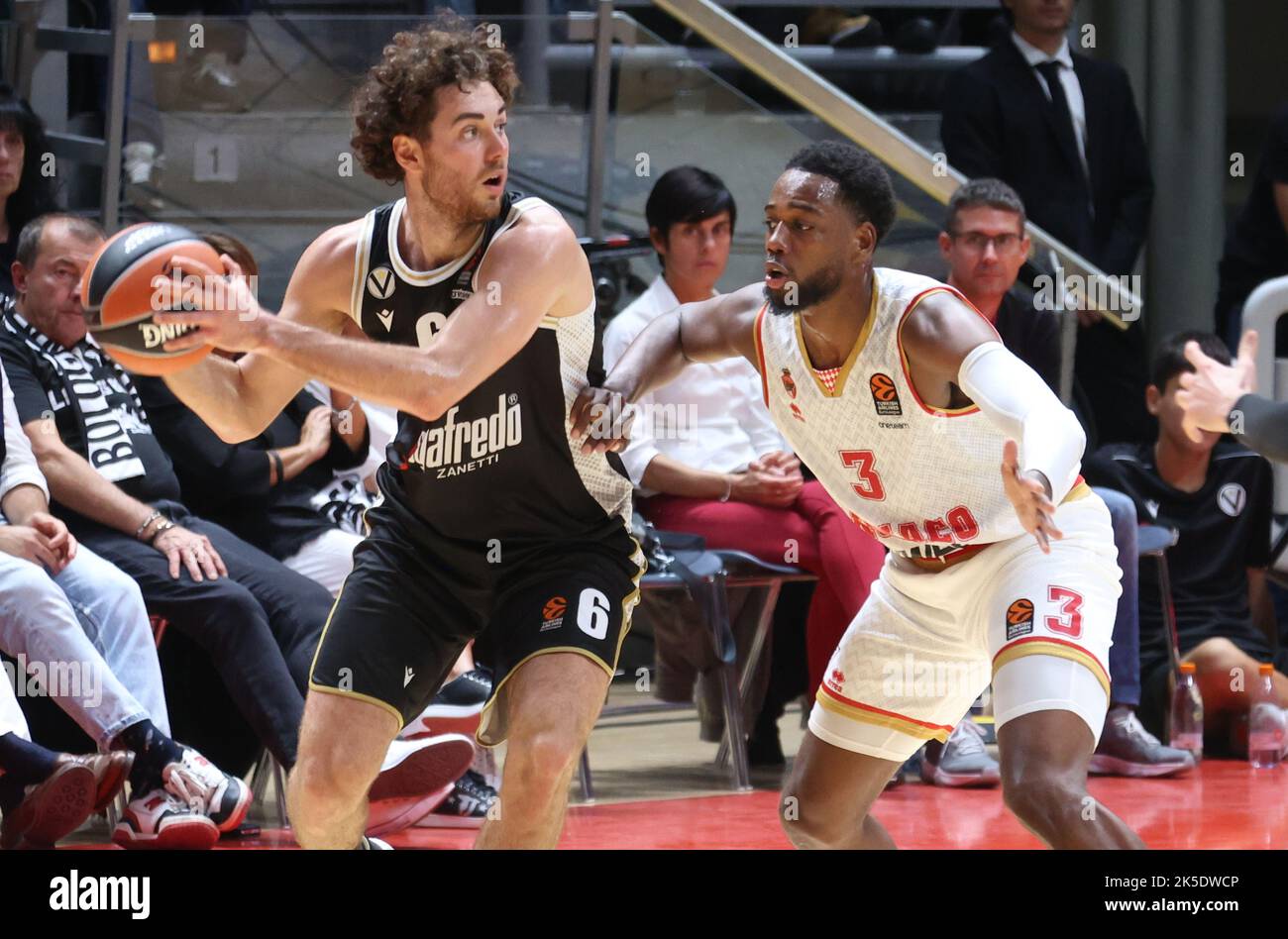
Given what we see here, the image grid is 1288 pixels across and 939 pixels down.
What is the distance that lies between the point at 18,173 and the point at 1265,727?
4.65 meters

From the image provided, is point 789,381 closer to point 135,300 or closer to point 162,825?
point 135,300

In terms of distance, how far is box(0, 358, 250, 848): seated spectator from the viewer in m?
4.59

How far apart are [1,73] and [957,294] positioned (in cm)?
396

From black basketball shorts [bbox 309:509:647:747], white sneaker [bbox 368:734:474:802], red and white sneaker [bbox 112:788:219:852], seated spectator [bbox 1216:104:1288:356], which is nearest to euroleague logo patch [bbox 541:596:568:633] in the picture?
black basketball shorts [bbox 309:509:647:747]

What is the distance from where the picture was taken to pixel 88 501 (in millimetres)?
5070

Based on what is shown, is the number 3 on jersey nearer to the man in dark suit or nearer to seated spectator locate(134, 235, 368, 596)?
seated spectator locate(134, 235, 368, 596)

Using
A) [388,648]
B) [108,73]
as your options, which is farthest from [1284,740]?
[108,73]

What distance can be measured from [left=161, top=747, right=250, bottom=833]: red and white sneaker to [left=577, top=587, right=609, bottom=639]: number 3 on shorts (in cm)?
160

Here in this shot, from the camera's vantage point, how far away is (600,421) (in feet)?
11.8

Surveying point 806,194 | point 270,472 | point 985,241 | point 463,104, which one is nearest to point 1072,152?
point 985,241
